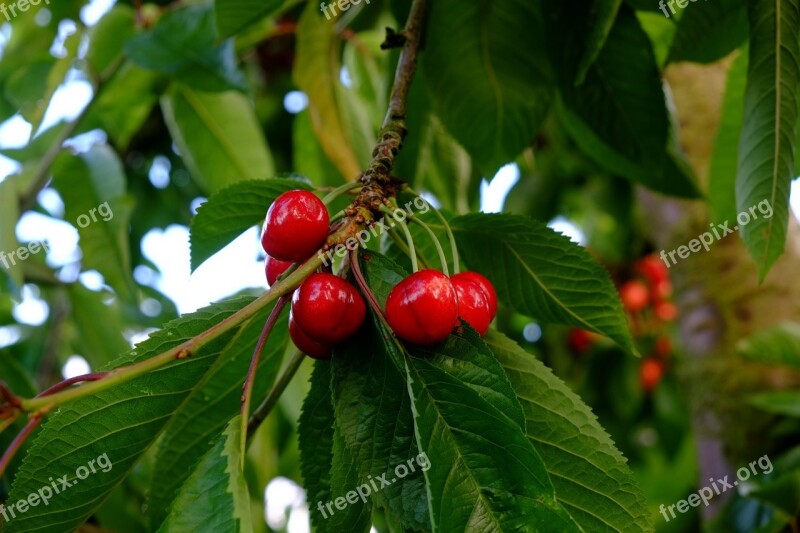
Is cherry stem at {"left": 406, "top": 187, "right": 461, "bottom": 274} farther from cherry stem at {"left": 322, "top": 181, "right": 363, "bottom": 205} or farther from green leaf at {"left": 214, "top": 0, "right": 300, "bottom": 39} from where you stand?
green leaf at {"left": 214, "top": 0, "right": 300, "bottom": 39}

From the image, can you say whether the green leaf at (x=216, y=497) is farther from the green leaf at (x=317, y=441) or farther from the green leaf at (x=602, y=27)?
the green leaf at (x=602, y=27)

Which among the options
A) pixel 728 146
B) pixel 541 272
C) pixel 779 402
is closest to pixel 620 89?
pixel 728 146

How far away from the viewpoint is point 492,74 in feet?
4.21

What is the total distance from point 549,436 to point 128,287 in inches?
46.8

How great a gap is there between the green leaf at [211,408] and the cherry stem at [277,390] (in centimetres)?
5

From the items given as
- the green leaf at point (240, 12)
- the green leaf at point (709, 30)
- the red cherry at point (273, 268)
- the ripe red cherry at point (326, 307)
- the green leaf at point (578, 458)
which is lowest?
the green leaf at point (578, 458)

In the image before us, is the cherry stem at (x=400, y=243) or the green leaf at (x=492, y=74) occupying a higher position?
the green leaf at (x=492, y=74)

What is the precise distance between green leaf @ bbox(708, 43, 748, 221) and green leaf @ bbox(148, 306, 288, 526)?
904 millimetres

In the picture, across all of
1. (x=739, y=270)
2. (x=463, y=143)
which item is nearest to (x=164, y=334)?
(x=463, y=143)

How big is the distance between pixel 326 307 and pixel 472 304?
19 cm

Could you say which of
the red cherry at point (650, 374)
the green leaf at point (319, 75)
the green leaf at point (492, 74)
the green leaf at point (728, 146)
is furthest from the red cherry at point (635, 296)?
the green leaf at point (492, 74)

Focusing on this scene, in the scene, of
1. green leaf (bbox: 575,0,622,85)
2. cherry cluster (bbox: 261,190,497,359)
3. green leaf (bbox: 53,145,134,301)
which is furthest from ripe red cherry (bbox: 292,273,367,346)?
green leaf (bbox: 53,145,134,301)

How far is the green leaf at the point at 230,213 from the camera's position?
973 millimetres

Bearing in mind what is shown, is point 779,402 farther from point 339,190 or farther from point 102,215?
point 102,215
